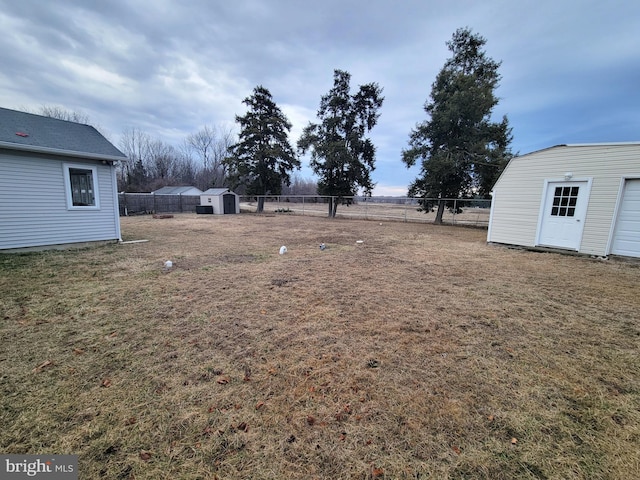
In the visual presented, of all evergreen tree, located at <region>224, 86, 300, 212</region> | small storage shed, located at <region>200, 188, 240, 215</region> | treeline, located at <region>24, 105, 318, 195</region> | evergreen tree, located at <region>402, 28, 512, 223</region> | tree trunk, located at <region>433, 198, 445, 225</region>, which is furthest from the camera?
treeline, located at <region>24, 105, 318, 195</region>

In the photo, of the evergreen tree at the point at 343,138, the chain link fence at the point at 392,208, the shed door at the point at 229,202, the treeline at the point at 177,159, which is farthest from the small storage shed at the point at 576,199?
the treeline at the point at 177,159

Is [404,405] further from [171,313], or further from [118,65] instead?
[118,65]

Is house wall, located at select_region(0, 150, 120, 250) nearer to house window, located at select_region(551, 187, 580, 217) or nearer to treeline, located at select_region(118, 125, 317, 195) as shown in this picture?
house window, located at select_region(551, 187, 580, 217)

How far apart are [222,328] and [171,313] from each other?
856mm

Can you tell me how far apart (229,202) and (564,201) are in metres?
20.7

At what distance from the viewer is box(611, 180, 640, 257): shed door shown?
6.11 metres

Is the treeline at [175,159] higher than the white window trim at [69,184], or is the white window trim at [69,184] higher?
the treeline at [175,159]

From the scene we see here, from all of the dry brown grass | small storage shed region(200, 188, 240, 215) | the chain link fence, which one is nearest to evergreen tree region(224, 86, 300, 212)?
the chain link fence

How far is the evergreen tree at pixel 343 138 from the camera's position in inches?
709

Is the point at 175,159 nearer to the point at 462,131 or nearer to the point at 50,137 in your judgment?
the point at 50,137

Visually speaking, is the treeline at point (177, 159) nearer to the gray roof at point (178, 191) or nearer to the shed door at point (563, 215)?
the gray roof at point (178, 191)

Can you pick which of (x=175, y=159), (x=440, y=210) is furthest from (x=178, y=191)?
(x=440, y=210)

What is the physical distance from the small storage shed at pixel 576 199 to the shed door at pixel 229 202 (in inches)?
750

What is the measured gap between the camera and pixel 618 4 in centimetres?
680
